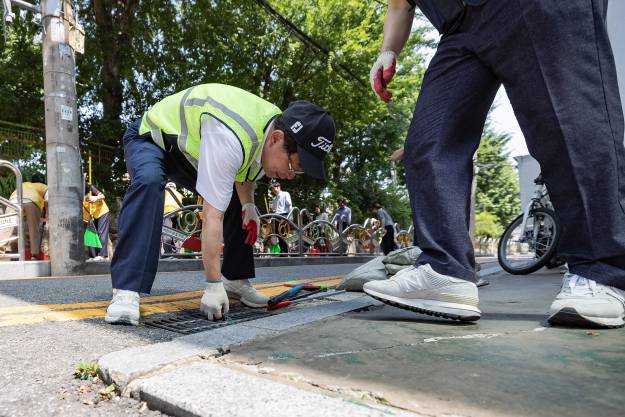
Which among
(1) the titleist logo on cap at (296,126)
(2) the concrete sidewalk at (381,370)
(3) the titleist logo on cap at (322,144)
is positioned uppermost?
(1) the titleist logo on cap at (296,126)

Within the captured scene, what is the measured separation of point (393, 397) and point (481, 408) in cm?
19

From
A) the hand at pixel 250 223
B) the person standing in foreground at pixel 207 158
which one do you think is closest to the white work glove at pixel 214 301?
the person standing in foreground at pixel 207 158

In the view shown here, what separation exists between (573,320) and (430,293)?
55 cm

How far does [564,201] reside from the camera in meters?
1.87

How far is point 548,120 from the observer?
1847 millimetres

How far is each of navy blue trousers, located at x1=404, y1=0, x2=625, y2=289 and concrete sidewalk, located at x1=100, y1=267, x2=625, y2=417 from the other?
1.13 feet

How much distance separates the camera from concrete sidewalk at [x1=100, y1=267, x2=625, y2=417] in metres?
1.03

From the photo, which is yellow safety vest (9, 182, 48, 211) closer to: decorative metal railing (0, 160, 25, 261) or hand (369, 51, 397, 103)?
decorative metal railing (0, 160, 25, 261)

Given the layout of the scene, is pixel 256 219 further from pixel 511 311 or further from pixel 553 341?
pixel 553 341

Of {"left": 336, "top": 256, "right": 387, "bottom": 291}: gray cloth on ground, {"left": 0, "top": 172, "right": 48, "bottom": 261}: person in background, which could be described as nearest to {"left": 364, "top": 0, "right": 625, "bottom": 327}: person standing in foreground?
{"left": 336, "top": 256, "right": 387, "bottom": 291}: gray cloth on ground

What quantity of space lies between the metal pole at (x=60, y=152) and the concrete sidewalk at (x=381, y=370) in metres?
4.44

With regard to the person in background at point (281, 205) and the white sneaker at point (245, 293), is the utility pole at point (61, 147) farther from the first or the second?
the person in background at point (281, 205)

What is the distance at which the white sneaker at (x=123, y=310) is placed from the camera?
2.09m

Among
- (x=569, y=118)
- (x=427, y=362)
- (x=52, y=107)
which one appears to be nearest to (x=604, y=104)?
(x=569, y=118)
